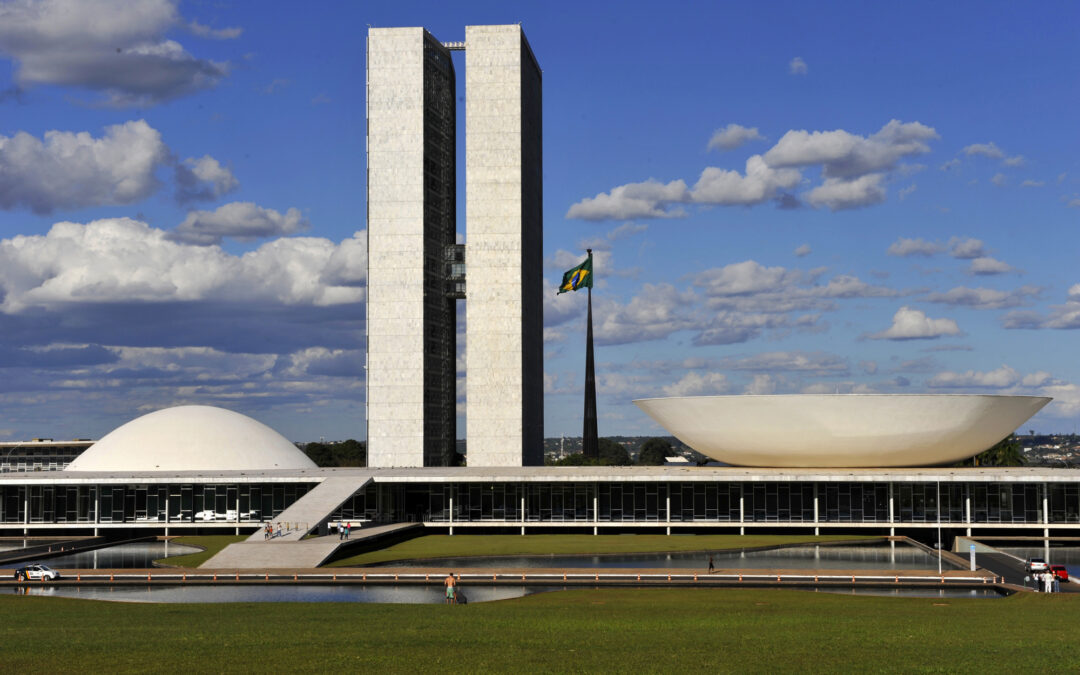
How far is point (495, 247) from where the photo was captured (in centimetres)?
9200

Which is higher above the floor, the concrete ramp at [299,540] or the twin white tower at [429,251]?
the twin white tower at [429,251]

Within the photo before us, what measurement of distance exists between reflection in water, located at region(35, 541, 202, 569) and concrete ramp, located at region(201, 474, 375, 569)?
13.9ft

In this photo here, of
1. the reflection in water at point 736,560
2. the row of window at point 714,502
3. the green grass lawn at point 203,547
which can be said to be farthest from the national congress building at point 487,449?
the reflection in water at point 736,560

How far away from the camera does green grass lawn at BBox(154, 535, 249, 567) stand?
51.5 metres

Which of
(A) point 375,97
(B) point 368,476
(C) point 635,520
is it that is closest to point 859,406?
(C) point 635,520

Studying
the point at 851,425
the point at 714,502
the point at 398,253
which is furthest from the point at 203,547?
the point at 851,425

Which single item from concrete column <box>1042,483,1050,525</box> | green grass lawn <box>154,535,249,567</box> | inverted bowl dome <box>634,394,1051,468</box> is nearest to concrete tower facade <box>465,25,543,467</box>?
inverted bowl dome <box>634,394,1051,468</box>

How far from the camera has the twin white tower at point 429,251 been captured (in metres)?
90.4

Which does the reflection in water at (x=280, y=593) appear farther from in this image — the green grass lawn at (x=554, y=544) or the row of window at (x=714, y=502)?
the row of window at (x=714, y=502)

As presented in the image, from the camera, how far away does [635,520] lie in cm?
6906

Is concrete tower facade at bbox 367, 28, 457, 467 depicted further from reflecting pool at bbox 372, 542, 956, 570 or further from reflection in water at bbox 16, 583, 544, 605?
reflection in water at bbox 16, 583, 544, 605

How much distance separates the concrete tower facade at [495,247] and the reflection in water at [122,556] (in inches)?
1297

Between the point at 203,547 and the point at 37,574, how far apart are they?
1533 centimetres

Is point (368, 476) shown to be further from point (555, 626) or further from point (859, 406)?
point (555, 626)
